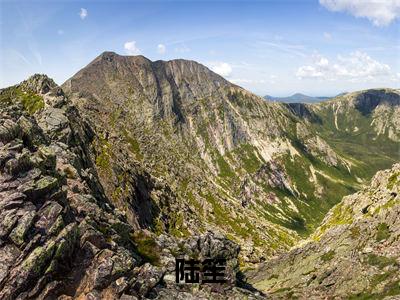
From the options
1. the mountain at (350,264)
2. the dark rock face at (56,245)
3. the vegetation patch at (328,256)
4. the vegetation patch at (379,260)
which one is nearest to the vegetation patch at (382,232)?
the mountain at (350,264)

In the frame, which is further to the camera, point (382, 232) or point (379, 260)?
point (382, 232)

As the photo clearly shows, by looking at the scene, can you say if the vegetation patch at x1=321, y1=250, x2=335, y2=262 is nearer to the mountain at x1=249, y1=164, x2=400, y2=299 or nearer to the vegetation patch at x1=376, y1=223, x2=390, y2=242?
the mountain at x1=249, y1=164, x2=400, y2=299

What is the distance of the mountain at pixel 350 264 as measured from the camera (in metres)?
93.9

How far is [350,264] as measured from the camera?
10625cm

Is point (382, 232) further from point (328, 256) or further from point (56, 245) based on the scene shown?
→ point (56, 245)

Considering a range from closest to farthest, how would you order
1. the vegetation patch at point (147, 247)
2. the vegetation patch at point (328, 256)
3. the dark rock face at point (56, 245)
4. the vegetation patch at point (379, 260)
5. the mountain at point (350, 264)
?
the dark rock face at point (56, 245) < the vegetation patch at point (147, 247) < the mountain at point (350, 264) < the vegetation patch at point (379, 260) < the vegetation patch at point (328, 256)

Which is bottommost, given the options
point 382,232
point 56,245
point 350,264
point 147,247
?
point 350,264

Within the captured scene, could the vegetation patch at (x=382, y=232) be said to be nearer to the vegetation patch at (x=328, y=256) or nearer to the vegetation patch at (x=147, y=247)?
the vegetation patch at (x=328, y=256)

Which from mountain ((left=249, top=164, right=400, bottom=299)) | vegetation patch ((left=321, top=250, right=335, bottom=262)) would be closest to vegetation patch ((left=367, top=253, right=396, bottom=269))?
mountain ((left=249, top=164, right=400, bottom=299))

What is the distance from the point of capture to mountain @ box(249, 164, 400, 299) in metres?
93.9

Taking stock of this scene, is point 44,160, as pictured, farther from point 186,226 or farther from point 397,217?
point 186,226

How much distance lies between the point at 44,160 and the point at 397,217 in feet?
328

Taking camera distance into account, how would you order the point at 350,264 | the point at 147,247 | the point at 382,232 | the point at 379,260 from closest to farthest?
1. the point at 147,247
2. the point at 379,260
3. the point at 350,264
4. the point at 382,232

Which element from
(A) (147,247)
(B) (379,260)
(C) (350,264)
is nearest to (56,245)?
(A) (147,247)
